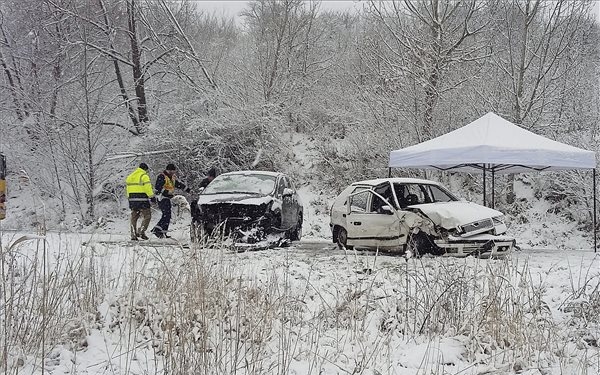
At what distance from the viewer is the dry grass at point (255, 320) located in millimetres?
4695

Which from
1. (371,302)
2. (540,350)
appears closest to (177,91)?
(371,302)

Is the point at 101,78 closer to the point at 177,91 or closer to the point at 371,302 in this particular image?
the point at 177,91

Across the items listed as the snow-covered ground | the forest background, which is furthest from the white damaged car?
the forest background

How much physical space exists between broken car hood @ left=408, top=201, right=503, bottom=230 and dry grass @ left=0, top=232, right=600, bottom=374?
291 centimetres

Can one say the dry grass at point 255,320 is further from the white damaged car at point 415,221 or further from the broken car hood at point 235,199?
the broken car hood at point 235,199

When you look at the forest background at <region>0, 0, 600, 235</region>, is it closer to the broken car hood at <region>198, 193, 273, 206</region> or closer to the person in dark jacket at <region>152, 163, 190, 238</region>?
the person in dark jacket at <region>152, 163, 190, 238</region>

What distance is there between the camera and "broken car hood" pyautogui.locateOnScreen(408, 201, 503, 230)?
30.7ft

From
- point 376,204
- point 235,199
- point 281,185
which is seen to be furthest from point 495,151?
point 235,199

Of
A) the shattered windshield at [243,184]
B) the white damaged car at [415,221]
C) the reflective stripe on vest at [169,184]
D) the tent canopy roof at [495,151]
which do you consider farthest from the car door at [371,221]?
the reflective stripe on vest at [169,184]

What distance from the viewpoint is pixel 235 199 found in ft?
36.4

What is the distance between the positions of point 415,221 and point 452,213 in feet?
2.17

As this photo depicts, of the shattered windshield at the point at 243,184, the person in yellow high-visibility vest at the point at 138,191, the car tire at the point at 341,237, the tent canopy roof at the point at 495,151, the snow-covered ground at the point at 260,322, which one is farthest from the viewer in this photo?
the person in yellow high-visibility vest at the point at 138,191

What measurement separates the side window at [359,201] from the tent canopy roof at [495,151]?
1.75 meters

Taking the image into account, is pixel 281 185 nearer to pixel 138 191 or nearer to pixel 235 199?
pixel 235 199
